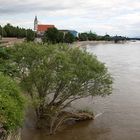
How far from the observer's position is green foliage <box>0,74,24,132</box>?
45.8ft

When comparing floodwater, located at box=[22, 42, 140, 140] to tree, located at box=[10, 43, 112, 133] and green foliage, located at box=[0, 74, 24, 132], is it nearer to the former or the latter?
tree, located at box=[10, 43, 112, 133]

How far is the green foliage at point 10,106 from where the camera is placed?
549 inches

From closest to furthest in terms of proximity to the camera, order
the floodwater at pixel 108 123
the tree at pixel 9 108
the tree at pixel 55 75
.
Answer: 1. the tree at pixel 9 108
2. the floodwater at pixel 108 123
3. the tree at pixel 55 75

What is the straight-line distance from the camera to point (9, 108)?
1434 centimetres

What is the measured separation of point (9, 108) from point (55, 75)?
1328 cm

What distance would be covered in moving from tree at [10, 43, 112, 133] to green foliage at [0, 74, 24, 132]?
33.7ft

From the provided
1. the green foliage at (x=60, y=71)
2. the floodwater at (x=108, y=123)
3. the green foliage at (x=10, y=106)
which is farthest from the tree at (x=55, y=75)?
the green foliage at (x=10, y=106)

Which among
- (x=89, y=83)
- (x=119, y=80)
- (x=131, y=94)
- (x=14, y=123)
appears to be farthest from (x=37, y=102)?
(x=119, y=80)

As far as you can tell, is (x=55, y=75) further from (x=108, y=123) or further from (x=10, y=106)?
(x=10, y=106)

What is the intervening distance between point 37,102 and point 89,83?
4.13m

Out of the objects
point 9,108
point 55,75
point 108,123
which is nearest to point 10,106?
point 9,108

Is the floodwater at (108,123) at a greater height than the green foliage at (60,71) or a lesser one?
lesser

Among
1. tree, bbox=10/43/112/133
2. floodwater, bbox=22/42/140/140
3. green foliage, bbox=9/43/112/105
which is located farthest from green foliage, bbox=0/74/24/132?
green foliage, bbox=9/43/112/105

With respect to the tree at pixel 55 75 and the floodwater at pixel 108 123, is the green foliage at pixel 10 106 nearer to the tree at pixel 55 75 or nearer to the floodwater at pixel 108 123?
the floodwater at pixel 108 123
